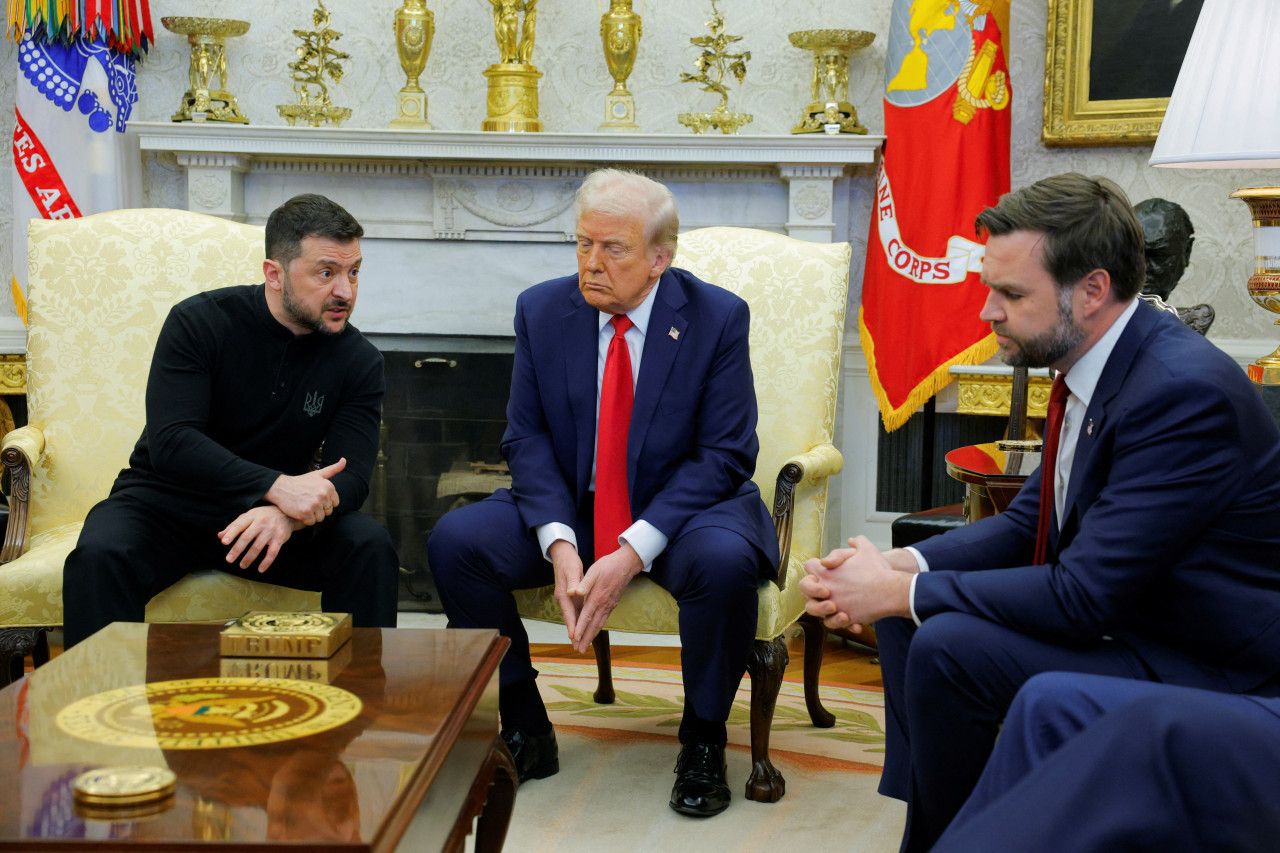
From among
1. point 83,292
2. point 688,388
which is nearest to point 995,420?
point 688,388

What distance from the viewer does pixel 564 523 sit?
2369mm

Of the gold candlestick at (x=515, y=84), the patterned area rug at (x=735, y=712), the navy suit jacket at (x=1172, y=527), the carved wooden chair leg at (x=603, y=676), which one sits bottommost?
the patterned area rug at (x=735, y=712)

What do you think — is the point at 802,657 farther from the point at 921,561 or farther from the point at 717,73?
the point at 717,73

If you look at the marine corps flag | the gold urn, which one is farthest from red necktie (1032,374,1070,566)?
the marine corps flag

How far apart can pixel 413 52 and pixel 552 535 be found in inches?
79.5

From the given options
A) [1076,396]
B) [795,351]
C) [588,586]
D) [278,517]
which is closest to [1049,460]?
[1076,396]

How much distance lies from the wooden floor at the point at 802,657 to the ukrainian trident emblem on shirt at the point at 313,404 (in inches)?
48.4

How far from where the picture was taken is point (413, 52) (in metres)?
3.71

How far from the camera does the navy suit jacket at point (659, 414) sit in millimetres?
2402

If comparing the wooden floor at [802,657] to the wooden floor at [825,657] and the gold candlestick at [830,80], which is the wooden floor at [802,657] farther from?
the gold candlestick at [830,80]

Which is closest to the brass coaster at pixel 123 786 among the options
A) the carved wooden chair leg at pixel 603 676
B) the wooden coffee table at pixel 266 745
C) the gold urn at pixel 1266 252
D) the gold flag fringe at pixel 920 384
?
the wooden coffee table at pixel 266 745

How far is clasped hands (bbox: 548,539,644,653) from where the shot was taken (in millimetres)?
2256

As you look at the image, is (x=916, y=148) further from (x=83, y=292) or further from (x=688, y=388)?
(x=83, y=292)

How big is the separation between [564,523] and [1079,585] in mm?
1042
